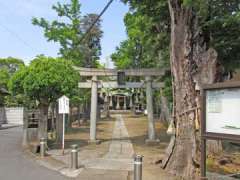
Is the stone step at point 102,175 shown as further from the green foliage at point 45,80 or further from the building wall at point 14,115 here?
the building wall at point 14,115

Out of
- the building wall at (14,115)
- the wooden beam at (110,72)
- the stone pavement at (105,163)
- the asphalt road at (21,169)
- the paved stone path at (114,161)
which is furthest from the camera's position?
the building wall at (14,115)

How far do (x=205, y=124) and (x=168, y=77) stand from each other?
1774cm

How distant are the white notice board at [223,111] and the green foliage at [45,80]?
11424 millimetres

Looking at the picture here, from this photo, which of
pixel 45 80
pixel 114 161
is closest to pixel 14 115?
pixel 45 80

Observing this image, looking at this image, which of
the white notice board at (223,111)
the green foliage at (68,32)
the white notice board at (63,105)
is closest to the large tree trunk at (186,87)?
the white notice board at (223,111)

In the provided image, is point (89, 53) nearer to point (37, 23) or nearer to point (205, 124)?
point (37, 23)

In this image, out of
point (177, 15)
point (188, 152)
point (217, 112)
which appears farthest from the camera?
point (177, 15)

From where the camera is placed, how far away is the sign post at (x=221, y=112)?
8211 millimetres

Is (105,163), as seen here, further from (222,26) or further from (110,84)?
(110,84)

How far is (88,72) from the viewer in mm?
24188

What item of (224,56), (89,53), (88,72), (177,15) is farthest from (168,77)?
(89,53)

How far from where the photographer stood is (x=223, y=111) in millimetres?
8594

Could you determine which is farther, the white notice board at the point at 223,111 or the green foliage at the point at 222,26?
the green foliage at the point at 222,26

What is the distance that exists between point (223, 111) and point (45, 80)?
1206 cm
